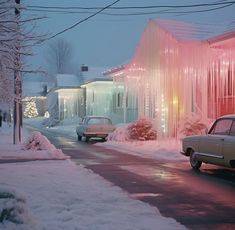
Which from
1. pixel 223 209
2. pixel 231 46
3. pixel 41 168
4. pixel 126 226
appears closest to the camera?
pixel 126 226

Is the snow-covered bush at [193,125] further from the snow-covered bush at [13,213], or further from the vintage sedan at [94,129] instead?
the snow-covered bush at [13,213]

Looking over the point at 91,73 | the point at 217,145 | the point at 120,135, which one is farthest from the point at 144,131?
the point at 91,73

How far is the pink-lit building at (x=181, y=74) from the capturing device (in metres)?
24.4

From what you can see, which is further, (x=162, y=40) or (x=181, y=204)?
(x=162, y=40)

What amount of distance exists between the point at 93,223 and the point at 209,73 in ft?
61.5

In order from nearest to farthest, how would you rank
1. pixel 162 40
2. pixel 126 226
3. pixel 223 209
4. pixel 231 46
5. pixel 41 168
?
pixel 126 226 < pixel 223 209 < pixel 41 168 < pixel 231 46 < pixel 162 40

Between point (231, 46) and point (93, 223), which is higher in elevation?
point (231, 46)

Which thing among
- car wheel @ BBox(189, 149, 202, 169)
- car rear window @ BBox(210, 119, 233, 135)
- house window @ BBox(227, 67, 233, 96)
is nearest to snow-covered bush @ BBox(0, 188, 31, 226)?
car rear window @ BBox(210, 119, 233, 135)

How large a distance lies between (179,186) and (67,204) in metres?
3.64

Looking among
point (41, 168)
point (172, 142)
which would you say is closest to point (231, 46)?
point (172, 142)

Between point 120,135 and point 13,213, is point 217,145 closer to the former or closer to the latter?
point 13,213

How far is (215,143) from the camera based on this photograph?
13.8 meters

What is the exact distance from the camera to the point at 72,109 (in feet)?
212

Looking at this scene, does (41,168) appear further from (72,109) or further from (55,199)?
(72,109)
